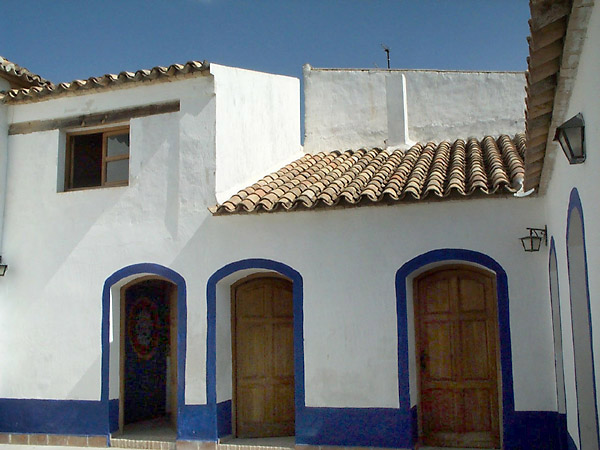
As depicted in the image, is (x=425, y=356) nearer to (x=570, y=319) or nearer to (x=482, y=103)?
(x=570, y=319)

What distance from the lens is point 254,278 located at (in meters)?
10.8

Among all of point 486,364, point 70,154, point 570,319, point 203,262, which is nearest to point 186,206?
point 203,262

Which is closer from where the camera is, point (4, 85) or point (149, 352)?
point (4, 85)

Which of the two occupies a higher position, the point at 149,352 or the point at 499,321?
the point at 499,321

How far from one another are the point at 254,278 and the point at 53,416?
384 centimetres

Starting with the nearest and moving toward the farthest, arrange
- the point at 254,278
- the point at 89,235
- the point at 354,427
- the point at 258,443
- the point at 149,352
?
the point at 354,427 < the point at 258,443 < the point at 254,278 < the point at 89,235 < the point at 149,352

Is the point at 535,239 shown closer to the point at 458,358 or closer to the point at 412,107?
the point at 458,358

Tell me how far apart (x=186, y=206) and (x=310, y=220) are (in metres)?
2.03

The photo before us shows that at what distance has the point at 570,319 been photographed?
21.7 ft

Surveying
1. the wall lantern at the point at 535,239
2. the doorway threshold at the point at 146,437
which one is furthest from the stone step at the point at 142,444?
the wall lantern at the point at 535,239

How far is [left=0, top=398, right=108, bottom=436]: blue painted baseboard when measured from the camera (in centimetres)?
1059

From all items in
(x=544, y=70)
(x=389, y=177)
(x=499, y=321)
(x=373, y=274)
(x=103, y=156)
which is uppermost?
(x=103, y=156)

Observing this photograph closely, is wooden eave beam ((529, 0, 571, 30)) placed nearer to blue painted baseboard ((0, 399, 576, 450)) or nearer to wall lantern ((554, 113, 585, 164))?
wall lantern ((554, 113, 585, 164))

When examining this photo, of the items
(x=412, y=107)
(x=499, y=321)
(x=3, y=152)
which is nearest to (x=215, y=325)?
(x=499, y=321)
